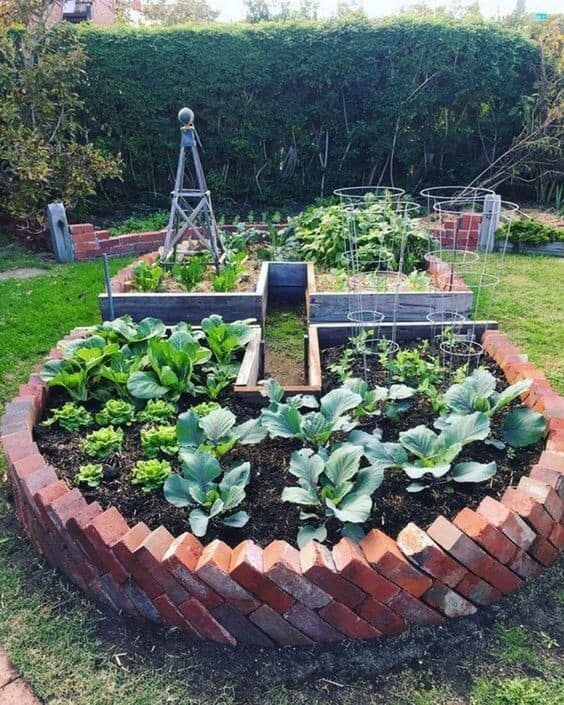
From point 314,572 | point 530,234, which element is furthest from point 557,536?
point 530,234

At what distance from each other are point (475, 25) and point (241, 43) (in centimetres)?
292

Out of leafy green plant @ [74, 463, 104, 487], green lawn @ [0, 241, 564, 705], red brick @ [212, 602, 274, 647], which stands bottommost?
green lawn @ [0, 241, 564, 705]

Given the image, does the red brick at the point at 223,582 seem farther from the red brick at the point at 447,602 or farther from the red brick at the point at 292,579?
the red brick at the point at 447,602

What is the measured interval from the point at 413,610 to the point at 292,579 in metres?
0.37

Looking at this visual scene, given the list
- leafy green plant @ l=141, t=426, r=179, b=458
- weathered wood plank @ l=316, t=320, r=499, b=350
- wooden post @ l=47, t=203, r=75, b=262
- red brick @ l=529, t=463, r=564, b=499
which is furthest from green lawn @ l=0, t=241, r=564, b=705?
wooden post @ l=47, t=203, r=75, b=262

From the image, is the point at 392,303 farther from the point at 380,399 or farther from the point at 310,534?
the point at 310,534

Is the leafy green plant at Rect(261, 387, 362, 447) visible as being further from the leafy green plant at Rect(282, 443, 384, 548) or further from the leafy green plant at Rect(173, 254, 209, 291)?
the leafy green plant at Rect(173, 254, 209, 291)

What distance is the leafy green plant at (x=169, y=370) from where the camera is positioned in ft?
7.62

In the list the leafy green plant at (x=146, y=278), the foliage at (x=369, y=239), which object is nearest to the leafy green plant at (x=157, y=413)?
the leafy green plant at (x=146, y=278)

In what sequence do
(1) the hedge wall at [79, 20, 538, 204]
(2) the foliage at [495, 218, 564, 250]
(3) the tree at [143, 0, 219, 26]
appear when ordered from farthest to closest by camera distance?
(3) the tree at [143, 0, 219, 26]
(1) the hedge wall at [79, 20, 538, 204]
(2) the foliage at [495, 218, 564, 250]

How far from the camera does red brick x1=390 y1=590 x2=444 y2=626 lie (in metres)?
1.50

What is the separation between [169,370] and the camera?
7.75 feet

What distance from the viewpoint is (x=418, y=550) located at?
58.2 inches

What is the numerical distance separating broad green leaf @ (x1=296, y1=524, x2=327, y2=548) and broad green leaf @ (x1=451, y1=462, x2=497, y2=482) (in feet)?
1.55
